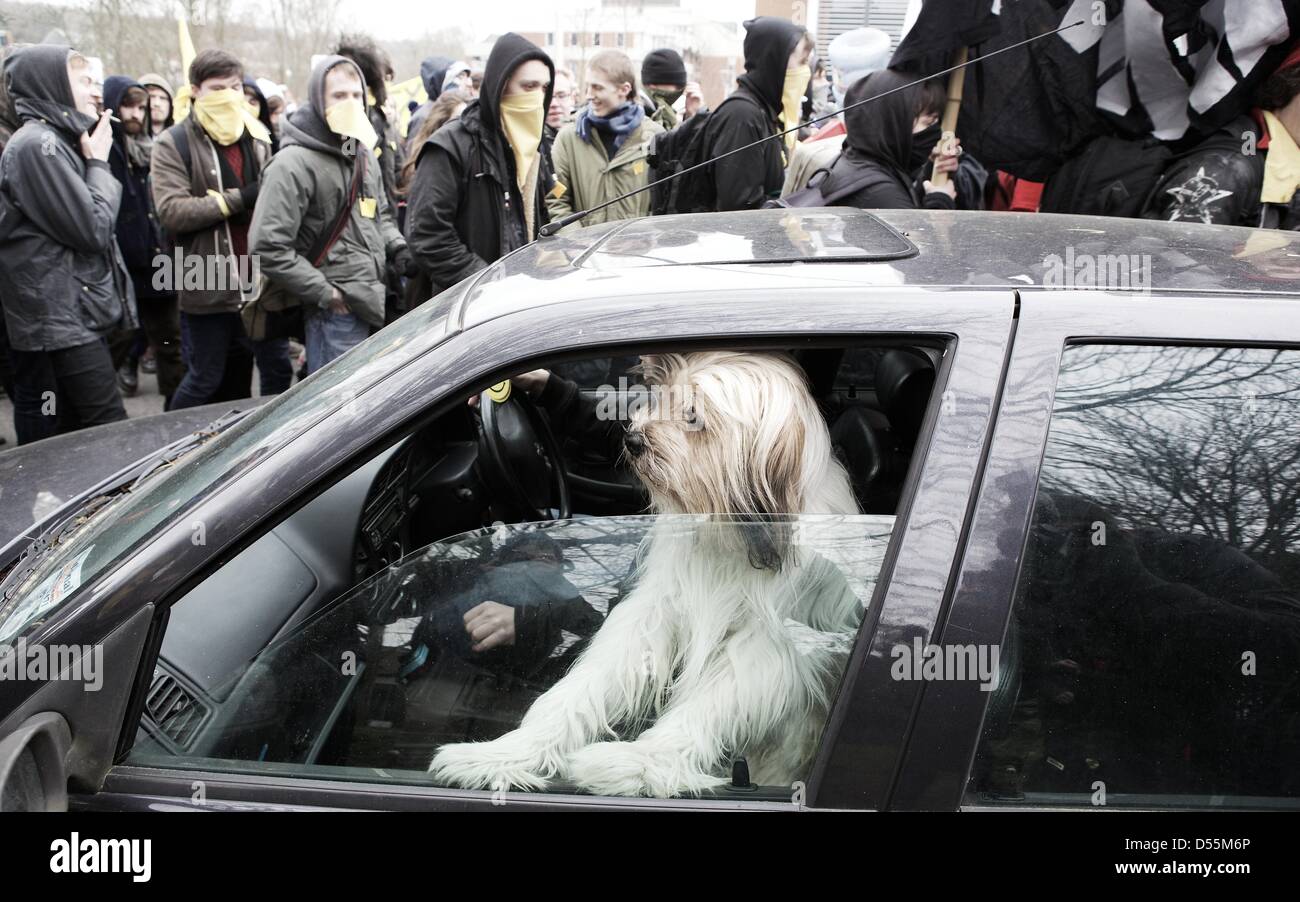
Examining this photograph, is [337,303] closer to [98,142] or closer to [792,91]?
[98,142]

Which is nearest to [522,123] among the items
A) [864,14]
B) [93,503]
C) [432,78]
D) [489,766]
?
[93,503]

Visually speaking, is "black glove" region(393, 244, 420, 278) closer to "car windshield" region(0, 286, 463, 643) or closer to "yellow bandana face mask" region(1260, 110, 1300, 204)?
"car windshield" region(0, 286, 463, 643)

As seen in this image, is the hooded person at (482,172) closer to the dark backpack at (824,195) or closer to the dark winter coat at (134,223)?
the dark backpack at (824,195)

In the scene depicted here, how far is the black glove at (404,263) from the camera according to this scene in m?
5.08

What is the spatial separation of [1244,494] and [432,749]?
3.98 ft

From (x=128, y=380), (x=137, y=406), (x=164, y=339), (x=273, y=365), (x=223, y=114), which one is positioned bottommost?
(x=137, y=406)

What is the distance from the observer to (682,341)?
144 centimetres

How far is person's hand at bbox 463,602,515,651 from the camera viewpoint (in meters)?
1.59

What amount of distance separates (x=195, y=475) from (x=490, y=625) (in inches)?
21.6

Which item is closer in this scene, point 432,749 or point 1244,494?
→ point 1244,494

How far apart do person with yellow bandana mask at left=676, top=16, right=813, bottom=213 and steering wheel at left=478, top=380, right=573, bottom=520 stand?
8.63 feet

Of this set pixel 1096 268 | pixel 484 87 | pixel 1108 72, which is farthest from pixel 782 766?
pixel 484 87
